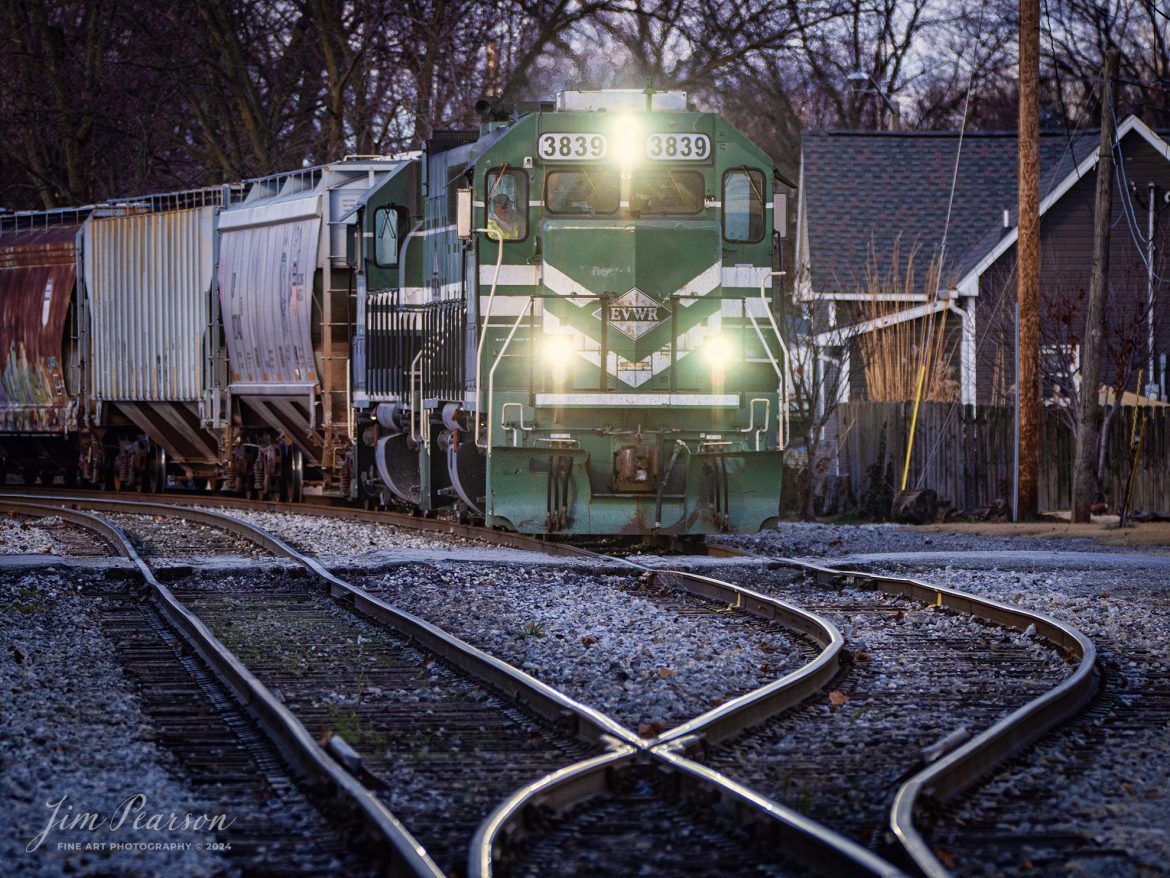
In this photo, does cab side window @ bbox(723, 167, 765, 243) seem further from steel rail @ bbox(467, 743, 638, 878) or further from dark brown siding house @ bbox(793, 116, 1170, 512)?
dark brown siding house @ bbox(793, 116, 1170, 512)

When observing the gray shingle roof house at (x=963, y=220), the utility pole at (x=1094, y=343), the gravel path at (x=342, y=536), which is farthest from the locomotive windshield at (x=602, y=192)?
the gray shingle roof house at (x=963, y=220)

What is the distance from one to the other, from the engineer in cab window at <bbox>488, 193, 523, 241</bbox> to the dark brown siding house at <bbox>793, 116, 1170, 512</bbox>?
10.2 metres

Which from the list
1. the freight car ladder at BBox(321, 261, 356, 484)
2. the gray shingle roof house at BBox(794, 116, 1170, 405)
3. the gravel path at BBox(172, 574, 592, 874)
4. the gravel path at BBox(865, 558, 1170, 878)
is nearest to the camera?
the gravel path at BBox(865, 558, 1170, 878)

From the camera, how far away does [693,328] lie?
14.0 m

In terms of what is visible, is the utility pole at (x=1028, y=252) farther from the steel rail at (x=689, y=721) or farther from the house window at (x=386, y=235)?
the steel rail at (x=689, y=721)

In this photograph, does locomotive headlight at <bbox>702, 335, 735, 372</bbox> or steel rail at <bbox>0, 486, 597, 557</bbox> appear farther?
steel rail at <bbox>0, 486, 597, 557</bbox>

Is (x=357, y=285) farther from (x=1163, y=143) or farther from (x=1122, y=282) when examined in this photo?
(x=1163, y=143)

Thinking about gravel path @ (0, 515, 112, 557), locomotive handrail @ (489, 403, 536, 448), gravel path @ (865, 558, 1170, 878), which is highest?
locomotive handrail @ (489, 403, 536, 448)

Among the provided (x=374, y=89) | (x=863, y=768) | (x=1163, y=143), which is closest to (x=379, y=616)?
(x=863, y=768)

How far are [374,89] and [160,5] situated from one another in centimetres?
474

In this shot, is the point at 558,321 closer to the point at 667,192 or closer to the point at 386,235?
the point at 667,192

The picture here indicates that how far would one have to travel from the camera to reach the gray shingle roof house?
2762 centimetres

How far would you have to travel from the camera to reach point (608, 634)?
9281 millimetres

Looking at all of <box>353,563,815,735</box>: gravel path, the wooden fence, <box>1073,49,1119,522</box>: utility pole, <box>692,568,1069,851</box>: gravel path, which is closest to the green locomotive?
<box>353,563,815,735</box>: gravel path
